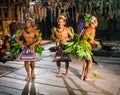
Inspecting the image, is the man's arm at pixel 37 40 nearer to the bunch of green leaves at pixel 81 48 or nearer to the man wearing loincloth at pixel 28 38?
the man wearing loincloth at pixel 28 38

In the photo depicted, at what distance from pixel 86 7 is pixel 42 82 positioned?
880 cm

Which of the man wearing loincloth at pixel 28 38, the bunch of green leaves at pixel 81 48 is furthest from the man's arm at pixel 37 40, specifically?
the bunch of green leaves at pixel 81 48

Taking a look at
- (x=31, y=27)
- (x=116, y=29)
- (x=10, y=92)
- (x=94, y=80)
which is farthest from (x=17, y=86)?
(x=116, y=29)

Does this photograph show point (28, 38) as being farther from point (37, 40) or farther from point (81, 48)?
point (81, 48)

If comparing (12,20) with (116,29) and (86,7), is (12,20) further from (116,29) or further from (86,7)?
(116,29)

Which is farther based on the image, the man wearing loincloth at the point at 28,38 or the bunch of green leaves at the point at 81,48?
the man wearing loincloth at the point at 28,38

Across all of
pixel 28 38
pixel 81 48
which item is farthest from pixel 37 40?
pixel 81 48

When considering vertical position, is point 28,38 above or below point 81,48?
above

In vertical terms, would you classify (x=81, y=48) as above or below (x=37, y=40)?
below

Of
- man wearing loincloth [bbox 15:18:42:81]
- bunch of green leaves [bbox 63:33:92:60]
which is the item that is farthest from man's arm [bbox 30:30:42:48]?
bunch of green leaves [bbox 63:33:92:60]

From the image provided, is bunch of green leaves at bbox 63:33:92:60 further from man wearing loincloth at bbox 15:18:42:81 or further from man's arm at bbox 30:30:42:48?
man wearing loincloth at bbox 15:18:42:81

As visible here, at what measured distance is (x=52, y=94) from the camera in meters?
5.94

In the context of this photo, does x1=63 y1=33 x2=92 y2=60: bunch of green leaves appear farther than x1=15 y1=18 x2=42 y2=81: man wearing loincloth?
No

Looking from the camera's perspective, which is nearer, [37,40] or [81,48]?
[81,48]
